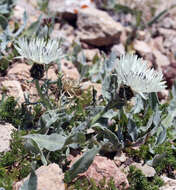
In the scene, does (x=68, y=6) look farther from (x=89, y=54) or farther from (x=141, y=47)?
(x=141, y=47)

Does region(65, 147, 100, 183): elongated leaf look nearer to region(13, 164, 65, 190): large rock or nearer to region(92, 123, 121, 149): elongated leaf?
region(13, 164, 65, 190): large rock

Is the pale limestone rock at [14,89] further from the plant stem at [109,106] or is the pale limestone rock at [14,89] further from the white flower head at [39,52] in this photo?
the plant stem at [109,106]

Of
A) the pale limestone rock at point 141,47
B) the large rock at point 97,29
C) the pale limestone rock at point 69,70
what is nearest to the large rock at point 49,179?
the pale limestone rock at point 69,70

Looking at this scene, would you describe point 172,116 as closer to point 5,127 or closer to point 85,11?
point 5,127

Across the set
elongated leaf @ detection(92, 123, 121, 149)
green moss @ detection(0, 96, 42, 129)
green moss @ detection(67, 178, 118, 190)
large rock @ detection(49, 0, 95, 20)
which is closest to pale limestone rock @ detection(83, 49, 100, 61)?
large rock @ detection(49, 0, 95, 20)

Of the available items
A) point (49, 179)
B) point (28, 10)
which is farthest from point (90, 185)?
point (28, 10)
